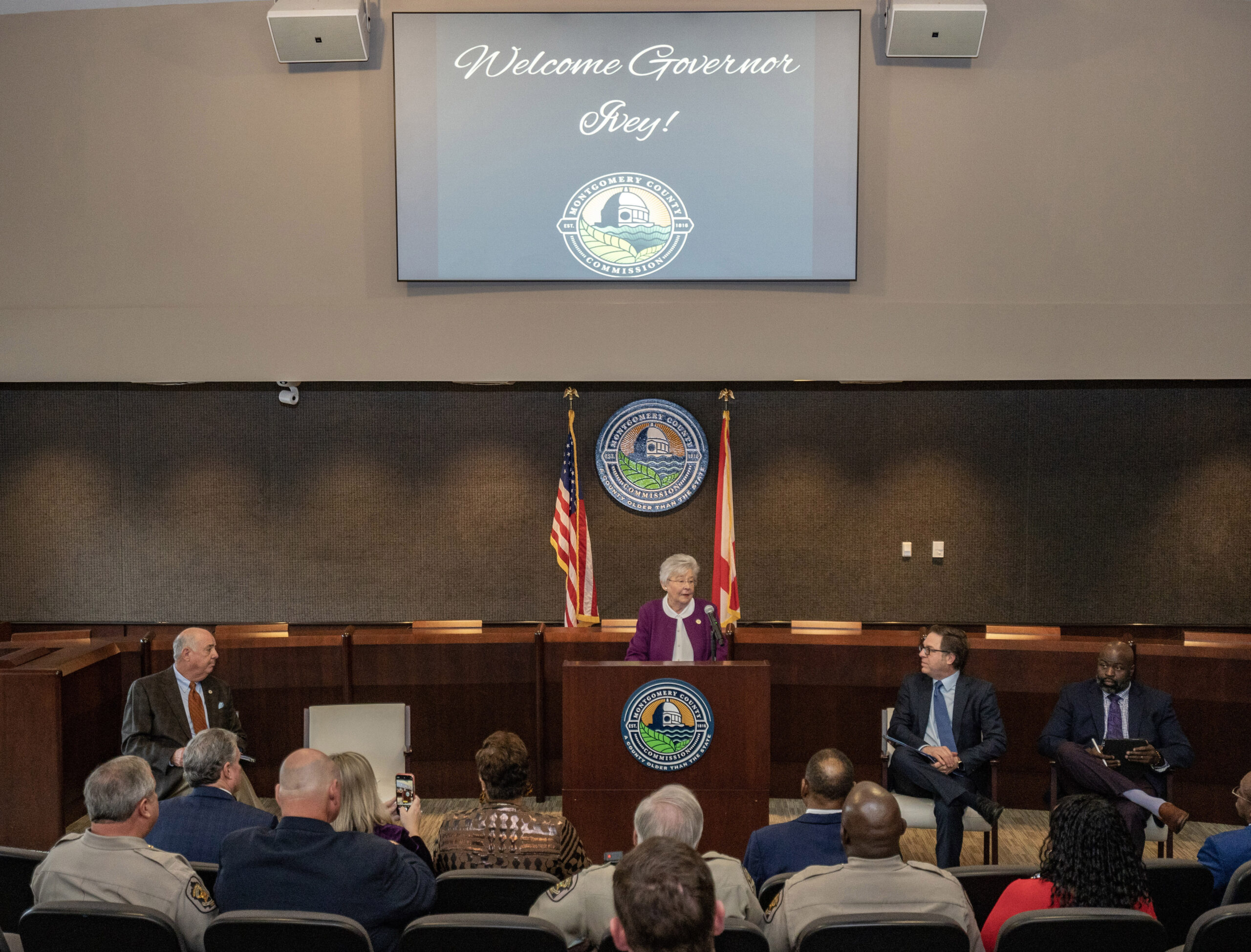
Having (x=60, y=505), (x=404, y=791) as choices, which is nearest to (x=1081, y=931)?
(x=404, y=791)

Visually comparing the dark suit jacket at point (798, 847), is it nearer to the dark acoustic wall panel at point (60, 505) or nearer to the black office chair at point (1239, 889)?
the black office chair at point (1239, 889)

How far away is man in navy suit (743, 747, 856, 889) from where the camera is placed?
120 inches

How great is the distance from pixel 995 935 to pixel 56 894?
242cm

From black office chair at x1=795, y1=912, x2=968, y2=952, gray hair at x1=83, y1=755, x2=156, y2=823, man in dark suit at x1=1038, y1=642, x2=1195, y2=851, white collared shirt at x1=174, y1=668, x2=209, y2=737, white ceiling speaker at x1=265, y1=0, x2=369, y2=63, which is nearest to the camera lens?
black office chair at x1=795, y1=912, x2=968, y2=952

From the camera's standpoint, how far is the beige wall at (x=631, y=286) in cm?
568

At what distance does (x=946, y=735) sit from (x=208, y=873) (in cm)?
324

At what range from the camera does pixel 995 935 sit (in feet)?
8.26

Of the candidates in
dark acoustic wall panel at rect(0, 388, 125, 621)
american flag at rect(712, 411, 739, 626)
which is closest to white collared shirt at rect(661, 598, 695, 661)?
american flag at rect(712, 411, 739, 626)

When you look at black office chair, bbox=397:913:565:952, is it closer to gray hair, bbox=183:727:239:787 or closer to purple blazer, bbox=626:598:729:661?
gray hair, bbox=183:727:239:787

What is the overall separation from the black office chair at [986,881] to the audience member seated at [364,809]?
1.54 m

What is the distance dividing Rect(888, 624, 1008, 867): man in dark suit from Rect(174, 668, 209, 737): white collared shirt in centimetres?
321

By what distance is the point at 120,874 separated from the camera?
2.54 metres

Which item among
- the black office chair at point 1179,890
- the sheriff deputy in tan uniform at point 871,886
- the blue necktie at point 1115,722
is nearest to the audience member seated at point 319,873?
the sheriff deputy in tan uniform at point 871,886

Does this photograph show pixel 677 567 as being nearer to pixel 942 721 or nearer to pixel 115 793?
pixel 942 721
